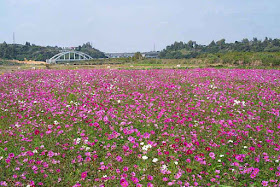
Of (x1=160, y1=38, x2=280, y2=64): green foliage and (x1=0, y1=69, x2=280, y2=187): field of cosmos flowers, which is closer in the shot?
(x1=0, y1=69, x2=280, y2=187): field of cosmos flowers

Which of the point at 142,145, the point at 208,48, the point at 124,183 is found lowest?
the point at 124,183

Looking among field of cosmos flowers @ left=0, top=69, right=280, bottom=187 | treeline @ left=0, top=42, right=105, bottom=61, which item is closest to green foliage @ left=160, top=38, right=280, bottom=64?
treeline @ left=0, top=42, right=105, bottom=61

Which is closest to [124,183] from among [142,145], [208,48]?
[142,145]

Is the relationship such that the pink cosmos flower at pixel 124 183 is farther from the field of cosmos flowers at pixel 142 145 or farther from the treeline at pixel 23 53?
the treeline at pixel 23 53

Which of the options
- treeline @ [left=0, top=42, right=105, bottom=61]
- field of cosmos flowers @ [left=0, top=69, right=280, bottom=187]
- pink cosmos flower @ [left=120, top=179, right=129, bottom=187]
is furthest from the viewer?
treeline @ [left=0, top=42, right=105, bottom=61]

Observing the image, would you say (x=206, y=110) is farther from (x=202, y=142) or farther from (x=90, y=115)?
(x=90, y=115)

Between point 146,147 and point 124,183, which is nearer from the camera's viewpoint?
point 124,183

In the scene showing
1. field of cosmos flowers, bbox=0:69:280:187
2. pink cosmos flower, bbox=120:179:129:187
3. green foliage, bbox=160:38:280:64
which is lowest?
pink cosmos flower, bbox=120:179:129:187

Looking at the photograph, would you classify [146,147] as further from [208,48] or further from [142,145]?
[208,48]

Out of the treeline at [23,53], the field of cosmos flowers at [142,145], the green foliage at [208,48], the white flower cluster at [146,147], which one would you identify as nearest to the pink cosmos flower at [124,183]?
the field of cosmos flowers at [142,145]

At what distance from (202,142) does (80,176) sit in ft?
7.74

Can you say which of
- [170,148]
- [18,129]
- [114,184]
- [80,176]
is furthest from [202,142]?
[18,129]

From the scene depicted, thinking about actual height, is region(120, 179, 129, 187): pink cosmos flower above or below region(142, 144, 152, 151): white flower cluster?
below

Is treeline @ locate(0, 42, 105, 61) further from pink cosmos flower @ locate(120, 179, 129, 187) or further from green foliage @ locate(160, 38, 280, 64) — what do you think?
pink cosmos flower @ locate(120, 179, 129, 187)
